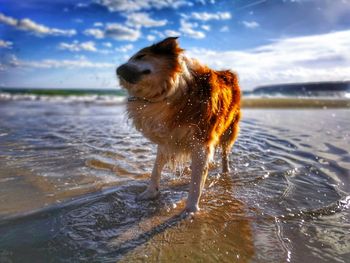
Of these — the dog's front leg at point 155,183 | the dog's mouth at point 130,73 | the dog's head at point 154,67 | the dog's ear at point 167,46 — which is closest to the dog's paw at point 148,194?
the dog's front leg at point 155,183

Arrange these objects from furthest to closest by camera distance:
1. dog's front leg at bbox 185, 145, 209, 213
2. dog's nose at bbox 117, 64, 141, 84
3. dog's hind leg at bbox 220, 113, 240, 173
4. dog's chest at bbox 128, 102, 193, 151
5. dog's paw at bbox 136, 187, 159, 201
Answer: dog's hind leg at bbox 220, 113, 240, 173
dog's paw at bbox 136, 187, 159, 201
dog's front leg at bbox 185, 145, 209, 213
dog's chest at bbox 128, 102, 193, 151
dog's nose at bbox 117, 64, 141, 84

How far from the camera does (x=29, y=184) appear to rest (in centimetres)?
414

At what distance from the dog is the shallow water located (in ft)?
1.43

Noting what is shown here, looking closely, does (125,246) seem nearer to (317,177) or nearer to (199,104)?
(199,104)

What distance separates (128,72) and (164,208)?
57.7 inches

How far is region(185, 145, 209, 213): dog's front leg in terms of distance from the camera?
3555 millimetres

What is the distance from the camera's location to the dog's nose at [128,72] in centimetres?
320

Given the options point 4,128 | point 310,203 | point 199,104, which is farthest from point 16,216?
point 4,128

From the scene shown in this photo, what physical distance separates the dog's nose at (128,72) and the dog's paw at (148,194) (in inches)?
53.7

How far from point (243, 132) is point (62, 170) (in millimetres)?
4810

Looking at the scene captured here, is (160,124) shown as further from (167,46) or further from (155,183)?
(155,183)

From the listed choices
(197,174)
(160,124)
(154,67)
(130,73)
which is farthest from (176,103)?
(197,174)

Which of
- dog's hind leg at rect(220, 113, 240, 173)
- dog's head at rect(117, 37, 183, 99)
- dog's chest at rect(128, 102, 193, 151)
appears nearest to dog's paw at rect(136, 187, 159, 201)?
dog's chest at rect(128, 102, 193, 151)

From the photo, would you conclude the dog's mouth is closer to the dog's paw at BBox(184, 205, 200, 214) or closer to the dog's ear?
the dog's ear
